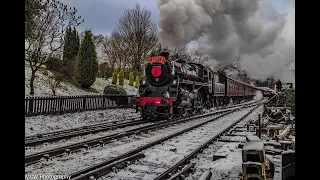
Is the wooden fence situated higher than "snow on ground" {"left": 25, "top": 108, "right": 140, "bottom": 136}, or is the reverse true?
the wooden fence

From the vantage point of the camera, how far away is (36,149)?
692 cm

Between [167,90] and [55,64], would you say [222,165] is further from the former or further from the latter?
[55,64]

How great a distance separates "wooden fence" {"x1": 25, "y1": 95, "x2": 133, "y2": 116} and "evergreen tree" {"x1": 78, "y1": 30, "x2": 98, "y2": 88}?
15.8ft

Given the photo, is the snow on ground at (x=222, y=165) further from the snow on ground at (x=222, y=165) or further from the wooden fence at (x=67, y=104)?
the wooden fence at (x=67, y=104)

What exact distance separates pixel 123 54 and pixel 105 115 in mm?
21454

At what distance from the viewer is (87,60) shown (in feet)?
74.2

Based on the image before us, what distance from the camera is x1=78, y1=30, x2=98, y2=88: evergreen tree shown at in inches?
889

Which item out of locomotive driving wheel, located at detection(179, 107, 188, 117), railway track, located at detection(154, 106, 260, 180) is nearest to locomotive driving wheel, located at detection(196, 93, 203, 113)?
locomotive driving wheel, located at detection(179, 107, 188, 117)

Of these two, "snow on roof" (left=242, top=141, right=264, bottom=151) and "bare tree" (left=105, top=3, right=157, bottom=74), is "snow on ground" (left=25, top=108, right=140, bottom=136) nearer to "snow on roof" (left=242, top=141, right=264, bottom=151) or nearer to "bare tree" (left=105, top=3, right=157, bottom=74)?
"snow on roof" (left=242, top=141, right=264, bottom=151)

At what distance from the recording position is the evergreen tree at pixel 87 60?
22.6m

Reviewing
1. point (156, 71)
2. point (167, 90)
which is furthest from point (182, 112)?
point (156, 71)

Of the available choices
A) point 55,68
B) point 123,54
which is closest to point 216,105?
point 55,68

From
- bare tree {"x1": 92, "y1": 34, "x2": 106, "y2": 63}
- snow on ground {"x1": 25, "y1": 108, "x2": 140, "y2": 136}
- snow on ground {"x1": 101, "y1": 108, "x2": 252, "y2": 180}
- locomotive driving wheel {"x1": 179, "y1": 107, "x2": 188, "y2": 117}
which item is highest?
bare tree {"x1": 92, "y1": 34, "x2": 106, "y2": 63}

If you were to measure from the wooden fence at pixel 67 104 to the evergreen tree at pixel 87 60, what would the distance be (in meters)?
4.83
